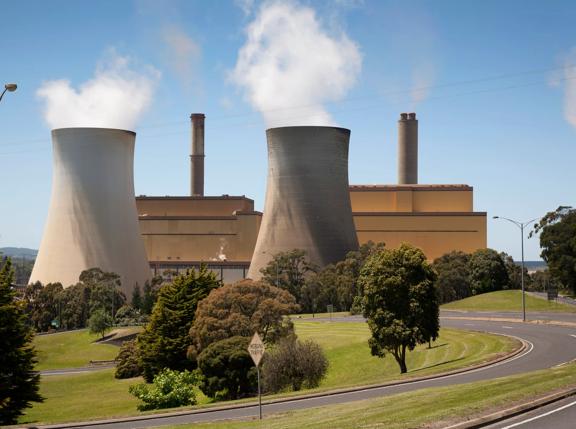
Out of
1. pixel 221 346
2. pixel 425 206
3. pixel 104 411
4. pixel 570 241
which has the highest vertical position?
pixel 425 206

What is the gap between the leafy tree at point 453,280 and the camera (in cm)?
7800

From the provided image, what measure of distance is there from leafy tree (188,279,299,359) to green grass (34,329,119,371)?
2115 cm

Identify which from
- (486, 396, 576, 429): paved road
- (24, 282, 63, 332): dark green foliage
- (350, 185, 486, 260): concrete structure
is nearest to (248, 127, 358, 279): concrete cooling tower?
(24, 282, 63, 332): dark green foliage

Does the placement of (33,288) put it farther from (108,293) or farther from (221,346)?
(221,346)

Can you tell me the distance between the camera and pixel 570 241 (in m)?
59.4

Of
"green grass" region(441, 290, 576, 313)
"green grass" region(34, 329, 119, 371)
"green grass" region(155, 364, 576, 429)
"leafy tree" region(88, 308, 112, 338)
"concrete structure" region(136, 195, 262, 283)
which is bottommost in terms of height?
"green grass" region(34, 329, 119, 371)

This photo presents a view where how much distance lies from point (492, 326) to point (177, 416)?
83.7ft

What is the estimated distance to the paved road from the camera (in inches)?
511

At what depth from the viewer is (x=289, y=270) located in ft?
270

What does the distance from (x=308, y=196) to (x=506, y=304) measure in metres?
24.6

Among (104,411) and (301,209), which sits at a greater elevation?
(301,209)

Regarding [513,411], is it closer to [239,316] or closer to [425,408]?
[425,408]

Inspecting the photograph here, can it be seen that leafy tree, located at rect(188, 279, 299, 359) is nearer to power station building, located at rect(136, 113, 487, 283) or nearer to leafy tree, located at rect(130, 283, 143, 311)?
leafy tree, located at rect(130, 283, 143, 311)

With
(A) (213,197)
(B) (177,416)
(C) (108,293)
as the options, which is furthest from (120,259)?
(B) (177,416)
